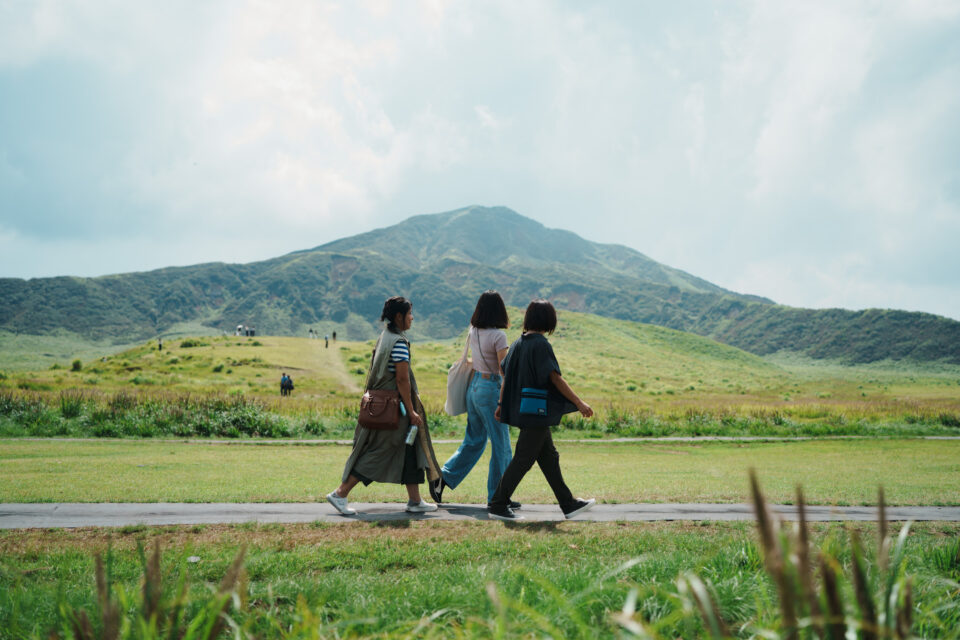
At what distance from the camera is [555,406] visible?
20.7ft

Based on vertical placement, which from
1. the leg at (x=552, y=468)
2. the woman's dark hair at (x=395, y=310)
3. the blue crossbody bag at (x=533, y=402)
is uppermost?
the woman's dark hair at (x=395, y=310)

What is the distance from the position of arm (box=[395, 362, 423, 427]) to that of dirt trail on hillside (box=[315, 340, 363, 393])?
140 ft

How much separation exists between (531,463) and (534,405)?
0.66m

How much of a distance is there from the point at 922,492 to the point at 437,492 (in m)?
7.62

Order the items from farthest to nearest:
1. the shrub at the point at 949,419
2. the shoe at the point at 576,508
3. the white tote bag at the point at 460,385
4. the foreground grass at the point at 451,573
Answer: the shrub at the point at 949,419
the white tote bag at the point at 460,385
the shoe at the point at 576,508
the foreground grass at the point at 451,573

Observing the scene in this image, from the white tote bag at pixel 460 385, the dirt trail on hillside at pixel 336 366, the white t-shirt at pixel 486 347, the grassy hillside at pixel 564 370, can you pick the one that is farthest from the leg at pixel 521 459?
the dirt trail on hillside at pixel 336 366

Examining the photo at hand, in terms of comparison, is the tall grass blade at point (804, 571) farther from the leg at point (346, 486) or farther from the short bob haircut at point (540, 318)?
the leg at point (346, 486)

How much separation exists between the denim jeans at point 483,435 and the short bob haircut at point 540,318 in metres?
0.92

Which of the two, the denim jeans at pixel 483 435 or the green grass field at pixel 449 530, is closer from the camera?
the green grass field at pixel 449 530

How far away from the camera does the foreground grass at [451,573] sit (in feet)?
9.23

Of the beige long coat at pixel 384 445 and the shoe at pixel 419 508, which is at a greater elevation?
the beige long coat at pixel 384 445

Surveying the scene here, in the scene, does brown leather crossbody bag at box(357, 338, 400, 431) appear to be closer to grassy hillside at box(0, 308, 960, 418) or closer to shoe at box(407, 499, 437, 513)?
shoe at box(407, 499, 437, 513)

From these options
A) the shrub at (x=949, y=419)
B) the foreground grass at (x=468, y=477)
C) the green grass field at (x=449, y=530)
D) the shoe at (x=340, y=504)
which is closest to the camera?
the green grass field at (x=449, y=530)

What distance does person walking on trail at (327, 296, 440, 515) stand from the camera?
6734 mm
